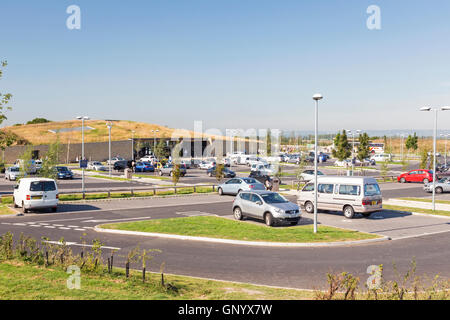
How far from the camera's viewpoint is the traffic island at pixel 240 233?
53.9ft

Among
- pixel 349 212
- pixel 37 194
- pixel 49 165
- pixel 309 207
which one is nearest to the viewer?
pixel 349 212

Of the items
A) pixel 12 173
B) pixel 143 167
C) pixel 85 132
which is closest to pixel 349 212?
pixel 12 173

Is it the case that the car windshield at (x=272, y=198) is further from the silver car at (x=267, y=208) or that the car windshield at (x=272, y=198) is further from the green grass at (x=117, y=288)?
the green grass at (x=117, y=288)

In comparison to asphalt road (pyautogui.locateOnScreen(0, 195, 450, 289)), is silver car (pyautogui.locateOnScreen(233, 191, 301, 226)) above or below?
above

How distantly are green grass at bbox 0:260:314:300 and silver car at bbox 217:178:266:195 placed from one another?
20.8 meters

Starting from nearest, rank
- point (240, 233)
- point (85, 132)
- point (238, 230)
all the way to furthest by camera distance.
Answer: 1. point (240, 233)
2. point (238, 230)
3. point (85, 132)

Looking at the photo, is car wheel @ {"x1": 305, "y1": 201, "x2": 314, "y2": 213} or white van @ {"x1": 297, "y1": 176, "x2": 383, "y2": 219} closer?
white van @ {"x1": 297, "y1": 176, "x2": 383, "y2": 219}

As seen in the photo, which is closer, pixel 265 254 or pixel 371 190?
pixel 265 254

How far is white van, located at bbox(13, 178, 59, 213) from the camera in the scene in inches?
924

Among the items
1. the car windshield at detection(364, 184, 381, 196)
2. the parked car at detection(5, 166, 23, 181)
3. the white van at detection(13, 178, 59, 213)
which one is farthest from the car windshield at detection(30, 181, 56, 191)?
the parked car at detection(5, 166, 23, 181)

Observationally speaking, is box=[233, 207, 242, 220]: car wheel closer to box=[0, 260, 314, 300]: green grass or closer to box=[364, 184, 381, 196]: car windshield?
box=[364, 184, 381, 196]: car windshield

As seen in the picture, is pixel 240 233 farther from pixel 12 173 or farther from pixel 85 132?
pixel 85 132

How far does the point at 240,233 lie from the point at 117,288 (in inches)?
352

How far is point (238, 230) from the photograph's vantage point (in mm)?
18312
